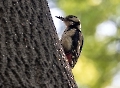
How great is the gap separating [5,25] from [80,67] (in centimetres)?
604

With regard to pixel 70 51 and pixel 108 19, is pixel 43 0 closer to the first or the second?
pixel 70 51

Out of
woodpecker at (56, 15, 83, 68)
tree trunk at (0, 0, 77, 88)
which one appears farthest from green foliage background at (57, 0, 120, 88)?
tree trunk at (0, 0, 77, 88)

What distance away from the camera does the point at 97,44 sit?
9.23 metres

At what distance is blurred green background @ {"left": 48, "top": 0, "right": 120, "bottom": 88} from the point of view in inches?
345

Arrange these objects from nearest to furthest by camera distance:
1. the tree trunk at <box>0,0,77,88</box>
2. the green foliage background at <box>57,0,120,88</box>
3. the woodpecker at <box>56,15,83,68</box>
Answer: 1. the tree trunk at <box>0,0,77,88</box>
2. the woodpecker at <box>56,15,83,68</box>
3. the green foliage background at <box>57,0,120,88</box>

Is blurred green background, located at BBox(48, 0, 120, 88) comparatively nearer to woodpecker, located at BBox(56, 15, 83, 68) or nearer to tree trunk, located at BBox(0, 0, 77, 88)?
woodpecker, located at BBox(56, 15, 83, 68)

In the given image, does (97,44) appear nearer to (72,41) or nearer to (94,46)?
(94,46)

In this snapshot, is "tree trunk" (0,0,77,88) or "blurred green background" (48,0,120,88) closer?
"tree trunk" (0,0,77,88)

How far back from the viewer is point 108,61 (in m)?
9.07

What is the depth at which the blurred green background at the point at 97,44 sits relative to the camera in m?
8.76

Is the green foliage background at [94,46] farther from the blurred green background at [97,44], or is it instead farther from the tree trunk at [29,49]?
the tree trunk at [29,49]

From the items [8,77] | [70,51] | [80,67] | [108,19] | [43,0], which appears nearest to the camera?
[8,77]

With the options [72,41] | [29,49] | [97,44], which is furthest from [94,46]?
[29,49]

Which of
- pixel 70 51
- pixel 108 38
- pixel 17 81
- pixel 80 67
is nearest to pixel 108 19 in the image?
pixel 108 38
